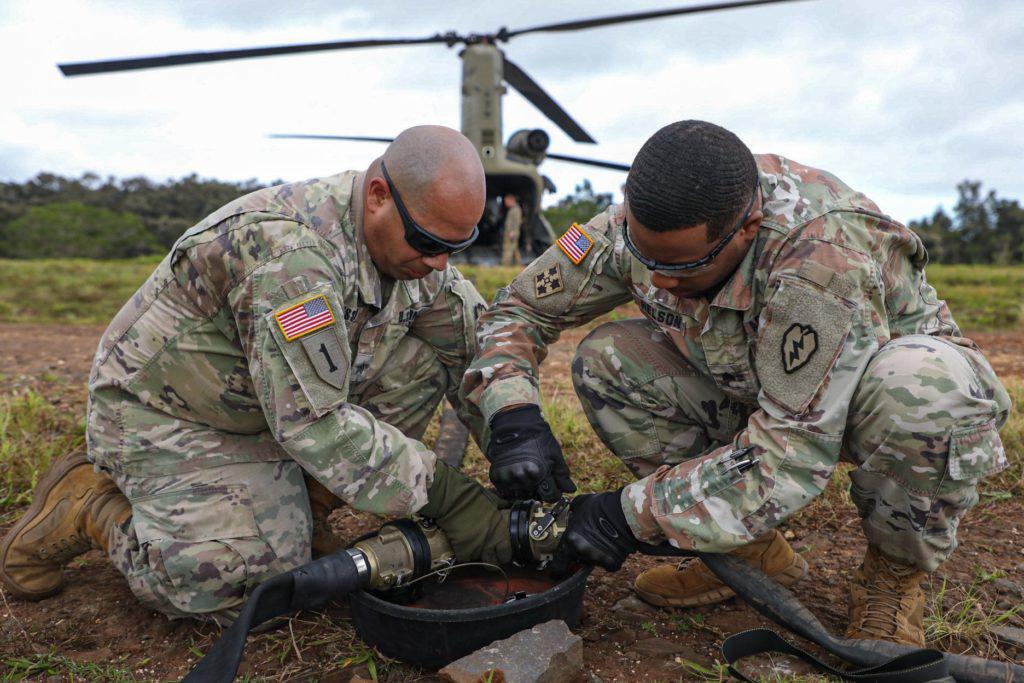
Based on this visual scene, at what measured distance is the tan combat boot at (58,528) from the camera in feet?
8.04

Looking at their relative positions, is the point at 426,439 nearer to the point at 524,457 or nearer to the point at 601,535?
the point at 524,457

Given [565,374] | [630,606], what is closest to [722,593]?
[630,606]

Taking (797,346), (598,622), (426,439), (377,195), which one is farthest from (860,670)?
(426,439)

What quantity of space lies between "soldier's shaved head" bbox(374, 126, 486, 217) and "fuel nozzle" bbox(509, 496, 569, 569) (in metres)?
0.90

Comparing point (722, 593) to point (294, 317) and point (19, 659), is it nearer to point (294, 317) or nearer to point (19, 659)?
point (294, 317)

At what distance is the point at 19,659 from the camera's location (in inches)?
82.7

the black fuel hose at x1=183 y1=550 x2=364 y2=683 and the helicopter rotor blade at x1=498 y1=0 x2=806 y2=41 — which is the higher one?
the helicopter rotor blade at x1=498 y1=0 x2=806 y2=41

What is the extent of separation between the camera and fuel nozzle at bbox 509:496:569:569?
2.22 m

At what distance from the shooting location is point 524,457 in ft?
7.39

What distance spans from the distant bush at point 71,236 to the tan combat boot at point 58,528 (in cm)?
2263

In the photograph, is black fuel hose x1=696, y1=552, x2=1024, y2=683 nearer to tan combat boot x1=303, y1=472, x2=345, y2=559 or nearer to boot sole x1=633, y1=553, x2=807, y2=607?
boot sole x1=633, y1=553, x2=807, y2=607

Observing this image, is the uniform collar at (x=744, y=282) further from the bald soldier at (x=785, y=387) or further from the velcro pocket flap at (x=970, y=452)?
the velcro pocket flap at (x=970, y=452)

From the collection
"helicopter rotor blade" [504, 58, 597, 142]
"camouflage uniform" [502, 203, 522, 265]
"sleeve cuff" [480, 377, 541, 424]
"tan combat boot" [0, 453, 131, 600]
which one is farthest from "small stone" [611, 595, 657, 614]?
"helicopter rotor blade" [504, 58, 597, 142]

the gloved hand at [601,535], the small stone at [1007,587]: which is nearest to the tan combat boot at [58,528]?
the gloved hand at [601,535]
